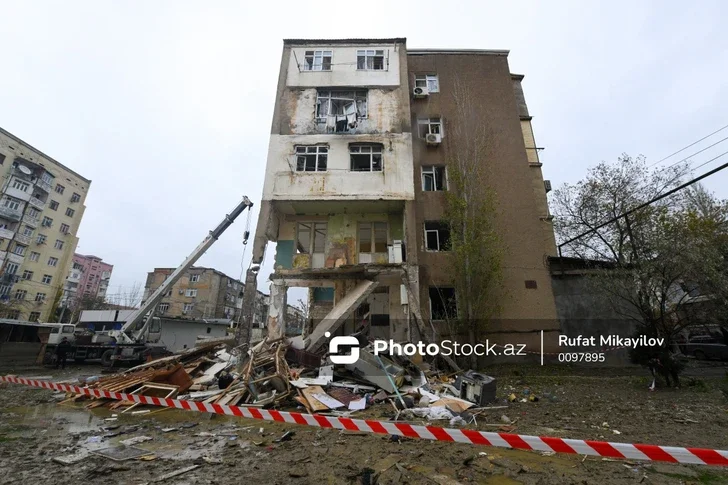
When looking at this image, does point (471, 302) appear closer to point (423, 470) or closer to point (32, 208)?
point (423, 470)

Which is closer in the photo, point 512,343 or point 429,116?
point 512,343

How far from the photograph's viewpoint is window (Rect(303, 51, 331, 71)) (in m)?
17.8

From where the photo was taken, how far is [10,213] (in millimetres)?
38094

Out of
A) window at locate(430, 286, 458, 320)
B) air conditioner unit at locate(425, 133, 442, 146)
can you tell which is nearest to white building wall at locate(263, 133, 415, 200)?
air conditioner unit at locate(425, 133, 442, 146)

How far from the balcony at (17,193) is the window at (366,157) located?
4864 cm

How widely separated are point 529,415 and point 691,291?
25.2 feet

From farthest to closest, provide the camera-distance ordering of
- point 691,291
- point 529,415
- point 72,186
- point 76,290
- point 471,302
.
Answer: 1. point 76,290
2. point 72,186
3. point 471,302
4. point 691,291
5. point 529,415

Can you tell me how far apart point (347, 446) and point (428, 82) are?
772 inches

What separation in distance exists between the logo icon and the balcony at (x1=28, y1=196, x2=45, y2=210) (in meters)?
52.1

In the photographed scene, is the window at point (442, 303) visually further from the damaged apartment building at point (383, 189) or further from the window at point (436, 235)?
the window at point (436, 235)

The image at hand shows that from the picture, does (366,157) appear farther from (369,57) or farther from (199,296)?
(199,296)

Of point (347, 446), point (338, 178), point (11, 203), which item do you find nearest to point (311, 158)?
point (338, 178)

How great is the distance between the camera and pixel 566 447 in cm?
312

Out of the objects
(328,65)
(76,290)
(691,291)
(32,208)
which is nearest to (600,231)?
(691,291)
